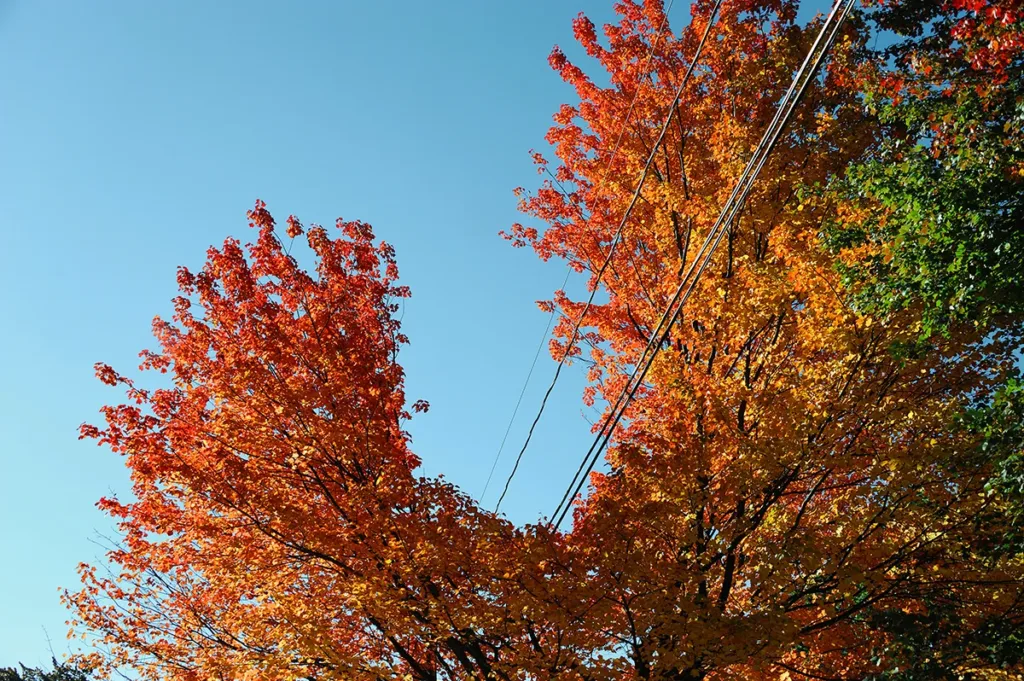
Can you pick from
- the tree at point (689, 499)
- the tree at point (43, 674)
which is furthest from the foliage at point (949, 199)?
the tree at point (43, 674)

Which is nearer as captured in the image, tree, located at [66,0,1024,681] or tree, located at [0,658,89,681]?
tree, located at [66,0,1024,681]

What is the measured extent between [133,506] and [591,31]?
9.08m

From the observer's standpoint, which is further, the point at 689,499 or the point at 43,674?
the point at 43,674

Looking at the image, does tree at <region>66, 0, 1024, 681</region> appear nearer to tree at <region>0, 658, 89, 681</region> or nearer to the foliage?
the foliage

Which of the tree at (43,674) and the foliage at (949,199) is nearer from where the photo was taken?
the foliage at (949,199)

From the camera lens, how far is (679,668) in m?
7.07

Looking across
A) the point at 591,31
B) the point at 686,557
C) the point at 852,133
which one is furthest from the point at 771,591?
the point at 591,31

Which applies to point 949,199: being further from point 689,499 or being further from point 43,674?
point 43,674

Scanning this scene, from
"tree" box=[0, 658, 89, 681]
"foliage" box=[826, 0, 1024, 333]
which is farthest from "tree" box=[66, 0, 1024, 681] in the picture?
"tree" box=[0, 658, 89, 681]

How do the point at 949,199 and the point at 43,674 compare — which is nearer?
the point at 949,199

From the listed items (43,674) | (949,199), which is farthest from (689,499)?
(43,674)

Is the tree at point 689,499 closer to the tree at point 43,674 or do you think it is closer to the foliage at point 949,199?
the foliage at point 949,199

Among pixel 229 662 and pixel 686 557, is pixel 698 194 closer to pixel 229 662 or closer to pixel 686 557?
pixel 686 557

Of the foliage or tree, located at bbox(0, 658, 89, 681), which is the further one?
tree, located at bbox(0, 658, 89, 681)
